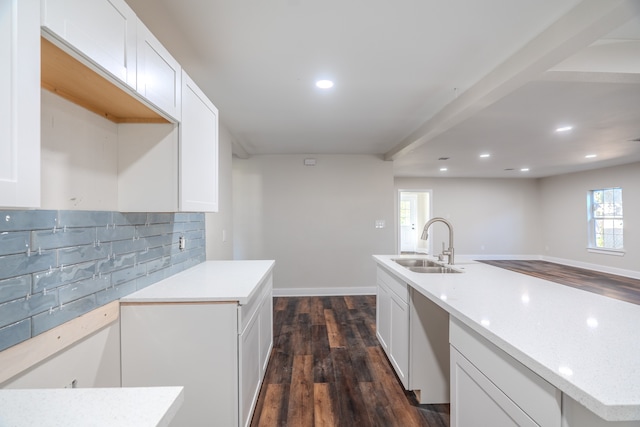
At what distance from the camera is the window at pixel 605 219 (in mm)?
6246

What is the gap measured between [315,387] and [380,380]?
0.52 meters

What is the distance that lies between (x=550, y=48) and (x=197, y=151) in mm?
2081

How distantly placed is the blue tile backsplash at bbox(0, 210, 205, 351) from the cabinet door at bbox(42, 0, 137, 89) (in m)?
0.57

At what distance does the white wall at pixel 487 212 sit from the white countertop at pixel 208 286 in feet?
21.7

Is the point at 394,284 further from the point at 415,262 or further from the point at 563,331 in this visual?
the point at 563,331

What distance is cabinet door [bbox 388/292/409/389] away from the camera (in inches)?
81.0

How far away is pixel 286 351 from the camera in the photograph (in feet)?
9.15

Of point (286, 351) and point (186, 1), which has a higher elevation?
point (186, 1)

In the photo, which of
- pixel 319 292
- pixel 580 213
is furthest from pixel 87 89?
pixel 580 213

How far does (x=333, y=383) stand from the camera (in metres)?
2.27

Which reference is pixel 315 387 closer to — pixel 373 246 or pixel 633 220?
pixel 373 246

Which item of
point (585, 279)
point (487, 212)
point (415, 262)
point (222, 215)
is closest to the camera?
point (415, 262)

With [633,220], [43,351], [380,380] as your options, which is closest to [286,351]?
[380,380]

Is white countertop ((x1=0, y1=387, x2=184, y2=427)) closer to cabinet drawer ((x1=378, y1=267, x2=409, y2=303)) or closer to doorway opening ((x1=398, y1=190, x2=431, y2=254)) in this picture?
cabinet drawer ((x1=378, y1=267, x2=409, y2=303))
